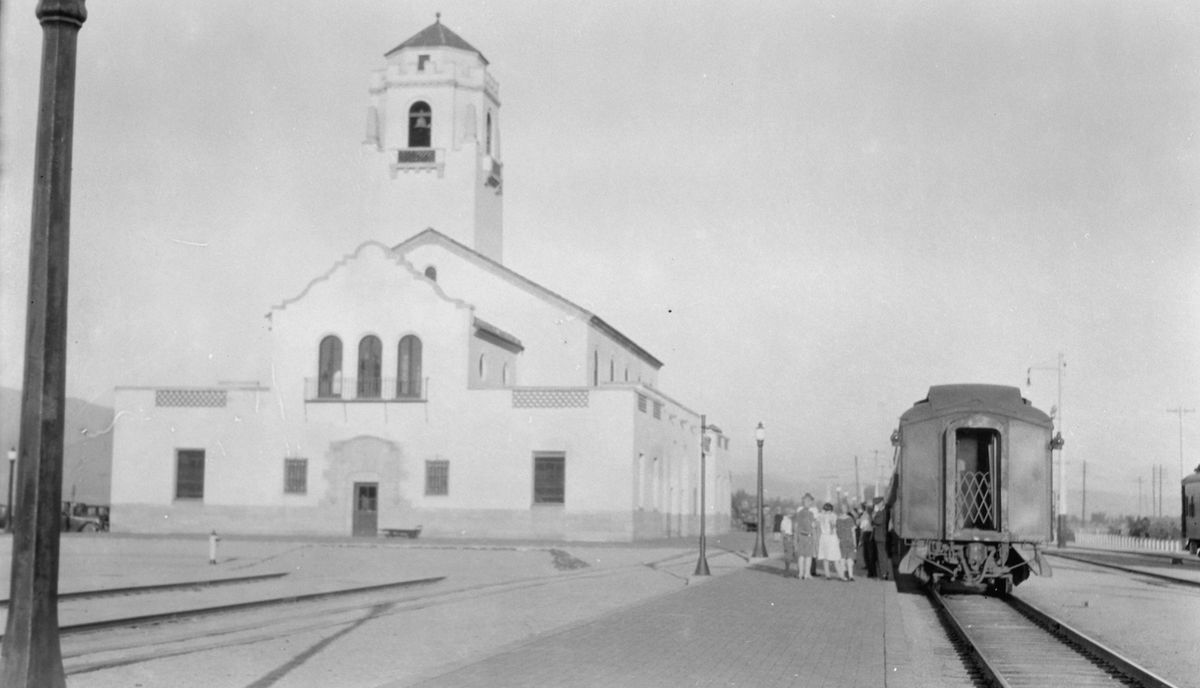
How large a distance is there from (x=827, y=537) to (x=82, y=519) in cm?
3672

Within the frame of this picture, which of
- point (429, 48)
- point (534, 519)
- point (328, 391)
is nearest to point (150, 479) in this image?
point (328, 391)

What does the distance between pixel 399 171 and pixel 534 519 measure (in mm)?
17119

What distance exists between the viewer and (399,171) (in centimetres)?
5459

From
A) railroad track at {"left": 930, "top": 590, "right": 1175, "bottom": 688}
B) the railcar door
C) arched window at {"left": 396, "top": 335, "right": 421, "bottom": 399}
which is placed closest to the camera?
railroad track at {"left": 930, "top": 590, "right": 1175, "bottom": 688}

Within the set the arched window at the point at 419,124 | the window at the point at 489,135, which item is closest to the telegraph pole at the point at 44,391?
the arched window at the point at 419,124

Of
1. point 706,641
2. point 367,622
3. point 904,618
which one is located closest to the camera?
point 706,641

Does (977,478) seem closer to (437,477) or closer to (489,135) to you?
(437,477)

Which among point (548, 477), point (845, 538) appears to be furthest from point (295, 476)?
point (845, 538)

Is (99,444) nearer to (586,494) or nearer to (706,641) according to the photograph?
(586,494)

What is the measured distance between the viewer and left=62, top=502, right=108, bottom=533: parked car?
51487mm

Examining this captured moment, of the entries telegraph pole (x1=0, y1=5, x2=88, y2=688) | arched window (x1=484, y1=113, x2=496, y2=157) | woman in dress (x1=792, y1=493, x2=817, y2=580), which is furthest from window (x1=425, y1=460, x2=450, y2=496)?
telegraph pole (x1=0, y1=5, x2=88, y2=688)

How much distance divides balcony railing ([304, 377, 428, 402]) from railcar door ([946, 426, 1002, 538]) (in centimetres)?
2685

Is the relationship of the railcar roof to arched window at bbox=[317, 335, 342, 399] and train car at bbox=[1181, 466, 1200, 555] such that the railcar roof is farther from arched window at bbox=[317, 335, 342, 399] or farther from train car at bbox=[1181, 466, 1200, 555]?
arched window at bbox=[317, 335, 342, 399]

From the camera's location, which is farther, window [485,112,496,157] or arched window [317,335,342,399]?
window [485,112,496,157]
